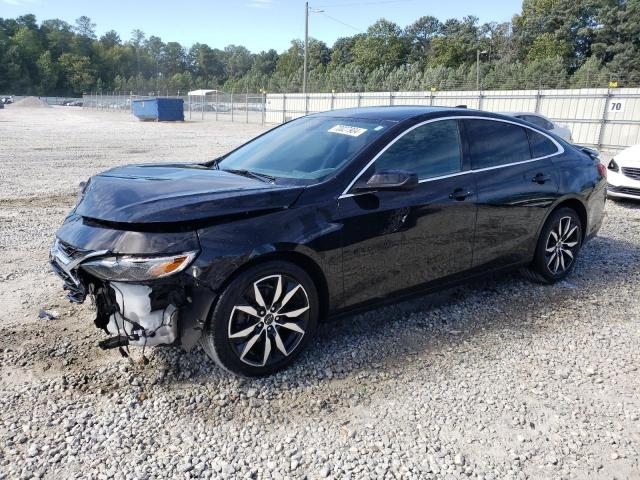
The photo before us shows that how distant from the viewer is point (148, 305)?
9.67 ft

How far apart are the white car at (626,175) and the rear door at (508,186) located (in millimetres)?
5003

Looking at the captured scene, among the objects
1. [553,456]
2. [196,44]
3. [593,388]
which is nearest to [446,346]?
[593,388]

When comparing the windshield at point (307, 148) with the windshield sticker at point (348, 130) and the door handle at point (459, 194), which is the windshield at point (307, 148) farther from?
the door handle at point (459, 194)

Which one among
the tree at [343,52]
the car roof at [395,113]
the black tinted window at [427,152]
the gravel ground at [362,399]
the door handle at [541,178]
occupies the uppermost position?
the tree at [343,52]

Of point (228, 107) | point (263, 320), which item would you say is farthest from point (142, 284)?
point (228, 107)

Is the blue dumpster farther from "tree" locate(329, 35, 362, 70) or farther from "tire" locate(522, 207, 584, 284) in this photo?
"tree" locate(329, 35, 362, 70)

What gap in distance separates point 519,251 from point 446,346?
1366mm

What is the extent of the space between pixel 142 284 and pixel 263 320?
75cm

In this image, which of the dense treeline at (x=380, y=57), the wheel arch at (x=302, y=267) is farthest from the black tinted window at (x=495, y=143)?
the dense treeline at (x=380, y=57)

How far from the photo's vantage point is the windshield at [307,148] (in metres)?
3.75

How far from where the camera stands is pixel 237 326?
3156 millimetres

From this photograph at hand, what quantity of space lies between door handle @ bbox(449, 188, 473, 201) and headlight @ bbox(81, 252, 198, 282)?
2080 millimetres

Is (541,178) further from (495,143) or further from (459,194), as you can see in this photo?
(459,194)

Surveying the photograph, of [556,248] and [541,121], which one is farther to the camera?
[541,121]
